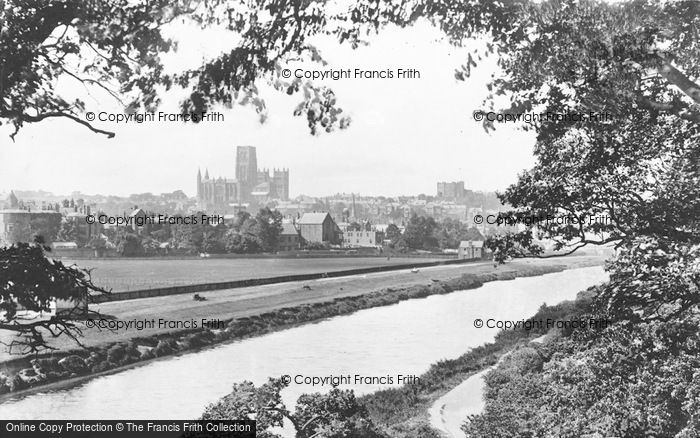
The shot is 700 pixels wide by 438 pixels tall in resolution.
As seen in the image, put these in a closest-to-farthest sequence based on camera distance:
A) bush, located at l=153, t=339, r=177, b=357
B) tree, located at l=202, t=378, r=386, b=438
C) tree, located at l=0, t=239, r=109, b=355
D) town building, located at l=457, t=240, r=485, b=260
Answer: tree, located at l=0, t=239, r=109, b=355 < tree, located at l=202, t=378, r=386, b=438 < town building, located at l=457, t=240, r=485, b=260 < bush, located at l=153, t=339, r=177, b=357

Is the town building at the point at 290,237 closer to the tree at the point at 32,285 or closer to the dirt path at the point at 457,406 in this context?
the dirt path at the point at 457,406

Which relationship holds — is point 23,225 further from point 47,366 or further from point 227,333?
point 227,333

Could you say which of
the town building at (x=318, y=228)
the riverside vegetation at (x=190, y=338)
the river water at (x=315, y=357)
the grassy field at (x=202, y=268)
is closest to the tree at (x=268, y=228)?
the grassy field at (x=202, y=268)

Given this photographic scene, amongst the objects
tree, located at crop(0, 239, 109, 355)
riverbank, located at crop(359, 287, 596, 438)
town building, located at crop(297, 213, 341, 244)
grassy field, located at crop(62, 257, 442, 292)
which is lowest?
riverbank, located at crop(359, 287, 596, 438)

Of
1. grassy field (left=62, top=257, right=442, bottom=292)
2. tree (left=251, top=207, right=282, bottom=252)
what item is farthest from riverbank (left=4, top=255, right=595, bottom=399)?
tree (left=251, top=207, right=282, bottom=252)

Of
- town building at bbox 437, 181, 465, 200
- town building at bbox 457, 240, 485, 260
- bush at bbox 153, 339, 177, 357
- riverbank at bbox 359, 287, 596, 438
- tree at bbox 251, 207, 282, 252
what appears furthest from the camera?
bush at bbox 153, 339, 177, 357

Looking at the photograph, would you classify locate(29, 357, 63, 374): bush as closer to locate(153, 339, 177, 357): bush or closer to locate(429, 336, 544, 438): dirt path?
locate(153, 339, 177, 357): bush
